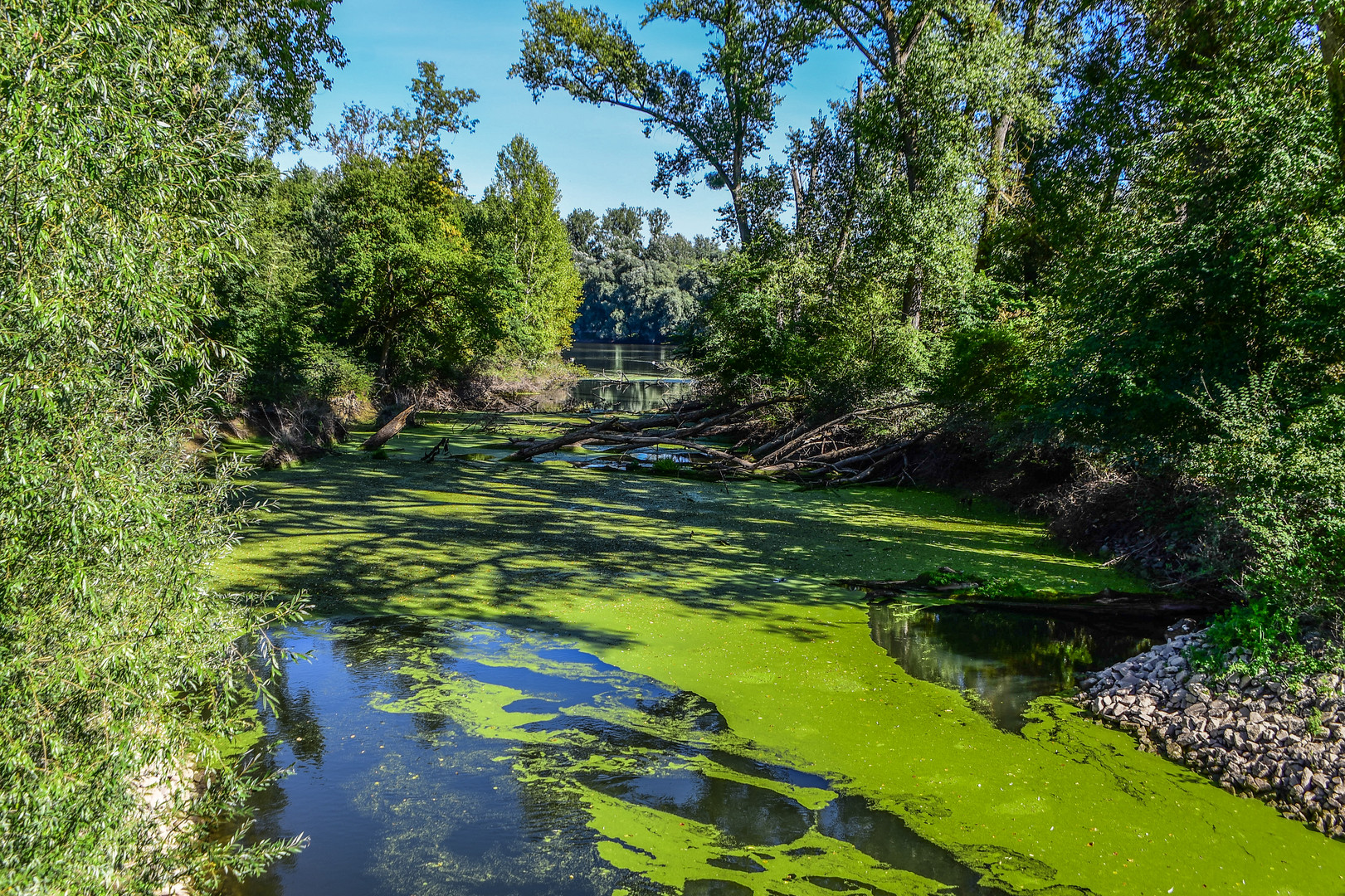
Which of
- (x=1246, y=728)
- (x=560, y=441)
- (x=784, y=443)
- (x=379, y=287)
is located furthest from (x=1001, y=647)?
(x=379, y=287)

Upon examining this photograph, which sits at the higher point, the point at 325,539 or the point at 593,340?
the point at 593,340

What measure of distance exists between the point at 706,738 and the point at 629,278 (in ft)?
249

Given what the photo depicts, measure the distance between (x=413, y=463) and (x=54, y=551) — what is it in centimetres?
1345

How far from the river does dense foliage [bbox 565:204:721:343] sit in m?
59.3

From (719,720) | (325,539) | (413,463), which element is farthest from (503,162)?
(719,720)

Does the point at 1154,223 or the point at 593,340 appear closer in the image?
the point at 1154,223

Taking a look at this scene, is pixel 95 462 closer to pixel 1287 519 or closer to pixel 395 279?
pixel 1287 519

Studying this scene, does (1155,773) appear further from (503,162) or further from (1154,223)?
(503,162)

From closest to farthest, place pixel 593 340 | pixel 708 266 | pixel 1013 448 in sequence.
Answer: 1. pixel 1013 448
2. pixel 708 266
3. pixel 593 340

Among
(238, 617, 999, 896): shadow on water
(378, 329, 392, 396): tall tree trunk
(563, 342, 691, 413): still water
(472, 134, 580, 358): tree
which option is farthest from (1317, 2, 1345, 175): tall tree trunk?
(472, 134, 580, 358): tree

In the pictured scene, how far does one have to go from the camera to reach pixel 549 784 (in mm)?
4555

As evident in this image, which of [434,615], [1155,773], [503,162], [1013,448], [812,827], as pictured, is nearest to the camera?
[812,827]

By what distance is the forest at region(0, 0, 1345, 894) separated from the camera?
8.61ft

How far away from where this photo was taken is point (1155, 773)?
185 inches
